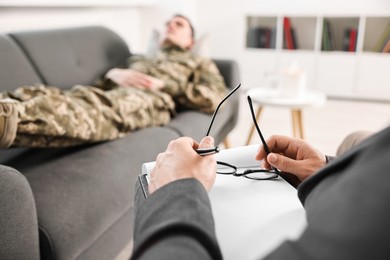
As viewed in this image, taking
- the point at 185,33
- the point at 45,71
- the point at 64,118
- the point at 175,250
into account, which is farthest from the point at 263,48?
the point at 175,250

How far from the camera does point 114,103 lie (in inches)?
55.6

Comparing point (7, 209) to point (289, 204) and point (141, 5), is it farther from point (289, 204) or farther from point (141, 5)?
point (141, 5)

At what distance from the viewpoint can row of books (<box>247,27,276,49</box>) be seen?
12.4 feet

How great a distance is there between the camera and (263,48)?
3.83m

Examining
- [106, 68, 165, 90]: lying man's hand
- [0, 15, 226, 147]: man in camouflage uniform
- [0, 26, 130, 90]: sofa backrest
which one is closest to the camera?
[0, 15, 226, 147]: man in camouflage uniform

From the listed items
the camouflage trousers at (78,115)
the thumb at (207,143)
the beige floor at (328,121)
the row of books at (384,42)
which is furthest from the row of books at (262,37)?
the thumb at (207,143)

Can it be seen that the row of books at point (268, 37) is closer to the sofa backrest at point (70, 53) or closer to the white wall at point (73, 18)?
the white wall at point (73, 18)

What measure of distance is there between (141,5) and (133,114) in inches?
89.6

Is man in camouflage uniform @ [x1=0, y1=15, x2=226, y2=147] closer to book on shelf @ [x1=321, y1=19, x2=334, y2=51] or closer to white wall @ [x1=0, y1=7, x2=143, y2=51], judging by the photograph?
white wall @ [x1=0, y1=7, x2=143, y2=51]

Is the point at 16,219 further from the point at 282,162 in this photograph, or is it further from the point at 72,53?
the point at 72,53

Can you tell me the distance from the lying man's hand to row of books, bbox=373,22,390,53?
2430mm

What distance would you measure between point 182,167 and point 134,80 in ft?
4.20

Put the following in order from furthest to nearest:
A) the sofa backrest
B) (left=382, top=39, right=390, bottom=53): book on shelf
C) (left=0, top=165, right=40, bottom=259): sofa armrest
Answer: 1. (left=382, top=39, right=390, bottom=53): book on shelf
2. the sofa backrest
3. (left=0, top=165, right=40, bottom=259): sofa armrest

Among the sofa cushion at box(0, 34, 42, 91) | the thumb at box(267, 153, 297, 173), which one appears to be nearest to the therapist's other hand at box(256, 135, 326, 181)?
the thumb at box(267, 153, 297, 173)
